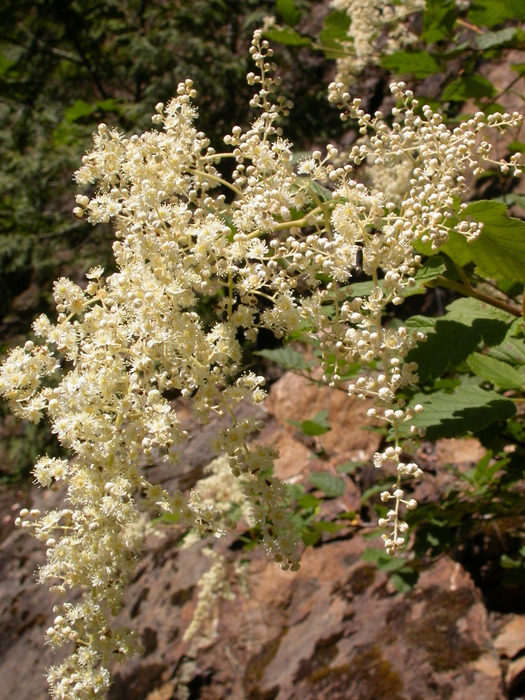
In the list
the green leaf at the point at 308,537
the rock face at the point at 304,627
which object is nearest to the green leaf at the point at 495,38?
the rock face at the point at 304,627

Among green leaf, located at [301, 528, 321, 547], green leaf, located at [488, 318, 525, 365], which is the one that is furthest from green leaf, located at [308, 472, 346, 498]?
green leaf, located at [488, 318, 525, 365]

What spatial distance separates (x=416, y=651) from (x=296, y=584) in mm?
851

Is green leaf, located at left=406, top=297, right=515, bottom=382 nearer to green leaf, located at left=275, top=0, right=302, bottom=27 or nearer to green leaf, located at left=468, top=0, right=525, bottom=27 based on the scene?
green leaf, located at left=468, top=0, right=525, bottom=27

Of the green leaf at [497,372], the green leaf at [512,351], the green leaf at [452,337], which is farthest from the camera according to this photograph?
the green leaf at [512,351]

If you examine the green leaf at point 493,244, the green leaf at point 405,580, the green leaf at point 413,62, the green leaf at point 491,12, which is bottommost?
the green leaf at point 405,580

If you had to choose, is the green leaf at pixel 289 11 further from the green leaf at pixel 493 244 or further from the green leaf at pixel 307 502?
the green leaf at pixel 307 502

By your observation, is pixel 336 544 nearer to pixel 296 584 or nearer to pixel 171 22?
pixel 296 584

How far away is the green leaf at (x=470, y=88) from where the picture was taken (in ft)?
7.25

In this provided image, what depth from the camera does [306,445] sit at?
3.99 meters

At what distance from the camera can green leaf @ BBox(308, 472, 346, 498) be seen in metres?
2.52

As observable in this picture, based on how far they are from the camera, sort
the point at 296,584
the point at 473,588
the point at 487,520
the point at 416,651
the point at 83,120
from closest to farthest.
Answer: the point at 487,520 → the point at 416,651 → the point at 473,588 → the point at 296,584 → the point at 83,120

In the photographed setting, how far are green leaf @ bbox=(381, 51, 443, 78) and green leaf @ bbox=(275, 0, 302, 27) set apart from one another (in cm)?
75

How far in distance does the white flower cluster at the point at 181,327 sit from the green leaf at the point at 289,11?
1832 millimetres

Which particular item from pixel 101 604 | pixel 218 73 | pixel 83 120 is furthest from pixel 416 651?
→ pixel 83 120
